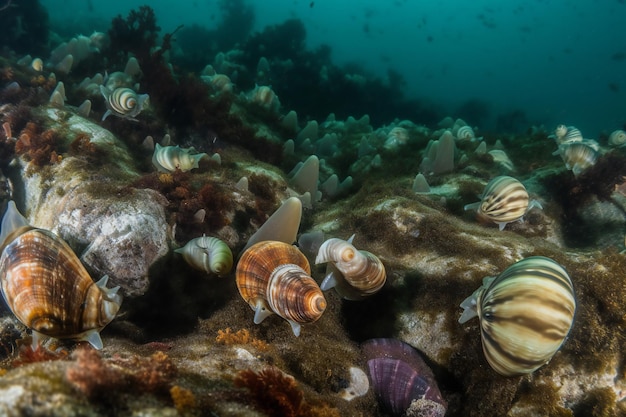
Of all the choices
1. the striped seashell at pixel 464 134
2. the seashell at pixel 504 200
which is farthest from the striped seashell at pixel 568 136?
the seashell at pixel 504 200

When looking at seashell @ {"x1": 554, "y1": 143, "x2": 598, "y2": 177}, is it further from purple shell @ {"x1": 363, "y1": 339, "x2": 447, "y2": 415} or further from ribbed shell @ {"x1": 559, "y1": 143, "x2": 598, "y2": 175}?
purple shell @ {"x1": 363, "y1": 339, "x2": 447, "y2": 415}

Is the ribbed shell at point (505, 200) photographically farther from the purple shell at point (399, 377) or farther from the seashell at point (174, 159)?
the seashell at point (174, 159)

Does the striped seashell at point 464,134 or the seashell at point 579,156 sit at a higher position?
the seashell at point 579,156

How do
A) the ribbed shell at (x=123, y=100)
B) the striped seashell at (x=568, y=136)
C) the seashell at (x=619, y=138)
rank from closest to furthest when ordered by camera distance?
the ribbed shell at (x=123, y=100)
the striped seashell at (x=568, y=136)
the seashell at (x=619, y=138)

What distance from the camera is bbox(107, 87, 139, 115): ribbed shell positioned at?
621 centimetres

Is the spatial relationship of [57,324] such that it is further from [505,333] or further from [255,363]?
[505,333]

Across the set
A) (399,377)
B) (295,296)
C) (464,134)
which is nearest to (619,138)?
(464,134)

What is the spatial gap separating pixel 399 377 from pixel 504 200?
306 centimetres

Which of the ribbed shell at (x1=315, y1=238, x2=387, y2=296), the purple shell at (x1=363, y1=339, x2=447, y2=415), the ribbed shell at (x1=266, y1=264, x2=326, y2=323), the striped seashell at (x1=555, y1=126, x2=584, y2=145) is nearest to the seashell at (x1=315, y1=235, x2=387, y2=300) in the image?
the ribbed shell at (x1=315, y1=238, x2=387, y2=296)

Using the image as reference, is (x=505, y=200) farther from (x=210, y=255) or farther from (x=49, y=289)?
(x=49, y=289)

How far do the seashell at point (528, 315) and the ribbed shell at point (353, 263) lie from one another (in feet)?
4.02

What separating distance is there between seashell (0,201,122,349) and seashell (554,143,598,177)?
25.1ft

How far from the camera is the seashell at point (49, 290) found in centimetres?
299

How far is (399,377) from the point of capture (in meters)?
3.40
